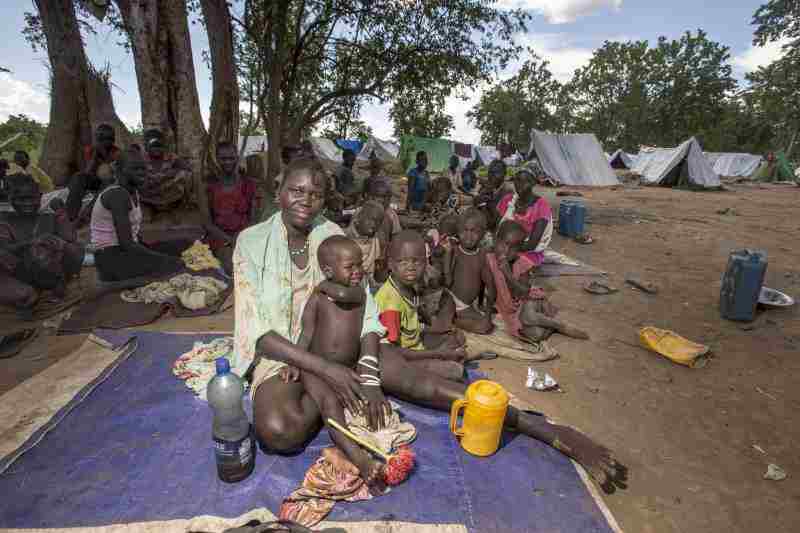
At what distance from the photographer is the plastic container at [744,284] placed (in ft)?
13.1

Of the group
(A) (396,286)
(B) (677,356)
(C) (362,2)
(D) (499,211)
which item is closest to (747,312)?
(B) (677,356)

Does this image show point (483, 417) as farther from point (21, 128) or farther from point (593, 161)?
point (21, 128)

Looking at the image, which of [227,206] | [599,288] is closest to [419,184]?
[227,206]

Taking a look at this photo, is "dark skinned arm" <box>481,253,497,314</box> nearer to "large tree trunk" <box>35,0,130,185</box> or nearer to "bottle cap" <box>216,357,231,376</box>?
"bottle cap" <box>216,357,231,376</box>

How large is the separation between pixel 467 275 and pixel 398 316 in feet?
4.04

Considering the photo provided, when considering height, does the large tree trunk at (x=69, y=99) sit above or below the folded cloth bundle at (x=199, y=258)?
above

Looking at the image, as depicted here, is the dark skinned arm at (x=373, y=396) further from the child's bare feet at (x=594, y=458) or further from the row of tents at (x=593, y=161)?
the row of tents at (x=593, y=161)

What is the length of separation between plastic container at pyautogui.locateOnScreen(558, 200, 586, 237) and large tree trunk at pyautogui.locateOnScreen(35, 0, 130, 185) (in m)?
9.57

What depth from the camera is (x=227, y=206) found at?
515 centimetres

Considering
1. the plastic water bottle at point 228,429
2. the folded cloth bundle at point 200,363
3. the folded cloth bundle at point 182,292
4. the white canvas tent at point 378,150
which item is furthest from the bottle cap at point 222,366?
the white canvas tent at point 378,150

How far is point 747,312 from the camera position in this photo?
4.15 meters

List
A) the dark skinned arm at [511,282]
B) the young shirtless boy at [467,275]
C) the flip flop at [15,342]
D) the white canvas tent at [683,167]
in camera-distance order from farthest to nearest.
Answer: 1. the white canvas tent at [683,167]
2. the dark skinned arm at [511,282]
3. the young shirtless boy at [467,275]
4. the flip flop at [15,342]

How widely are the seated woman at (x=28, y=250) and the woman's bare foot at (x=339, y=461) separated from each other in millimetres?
3952

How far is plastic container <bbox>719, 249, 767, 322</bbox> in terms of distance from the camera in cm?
400
